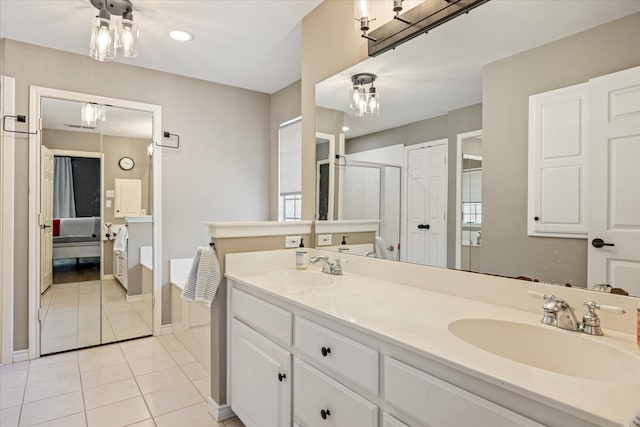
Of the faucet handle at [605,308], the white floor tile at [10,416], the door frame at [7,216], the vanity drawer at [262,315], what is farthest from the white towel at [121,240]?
the faucet handle at [605,308]

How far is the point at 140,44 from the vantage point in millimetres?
2775

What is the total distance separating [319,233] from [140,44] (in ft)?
6.95

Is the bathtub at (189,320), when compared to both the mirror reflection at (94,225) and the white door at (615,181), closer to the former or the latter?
the mirror reflection at (94,225)

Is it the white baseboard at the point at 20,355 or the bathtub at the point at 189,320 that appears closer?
the bathtub at the point at 189,320

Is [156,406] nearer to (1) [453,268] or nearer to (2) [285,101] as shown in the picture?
(1) [453,268]

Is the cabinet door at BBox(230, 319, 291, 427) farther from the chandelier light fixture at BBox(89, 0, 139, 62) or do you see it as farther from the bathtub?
the chandelier light fixture at BBox(89, 0, 139, 62)

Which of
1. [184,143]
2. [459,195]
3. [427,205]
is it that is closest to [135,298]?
[184,143]

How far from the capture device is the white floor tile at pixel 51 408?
78.8 inches

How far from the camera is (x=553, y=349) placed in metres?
1.04

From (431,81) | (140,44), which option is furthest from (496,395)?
(140,44)

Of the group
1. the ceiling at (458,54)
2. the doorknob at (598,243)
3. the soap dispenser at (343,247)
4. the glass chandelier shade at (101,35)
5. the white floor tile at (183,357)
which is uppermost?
the glass chandelier shade at (101,35)

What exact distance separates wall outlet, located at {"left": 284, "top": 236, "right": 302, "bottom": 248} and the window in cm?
Result: 116

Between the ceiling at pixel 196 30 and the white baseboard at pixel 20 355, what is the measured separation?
2447mm

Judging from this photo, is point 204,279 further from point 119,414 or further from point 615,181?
point 615,181
